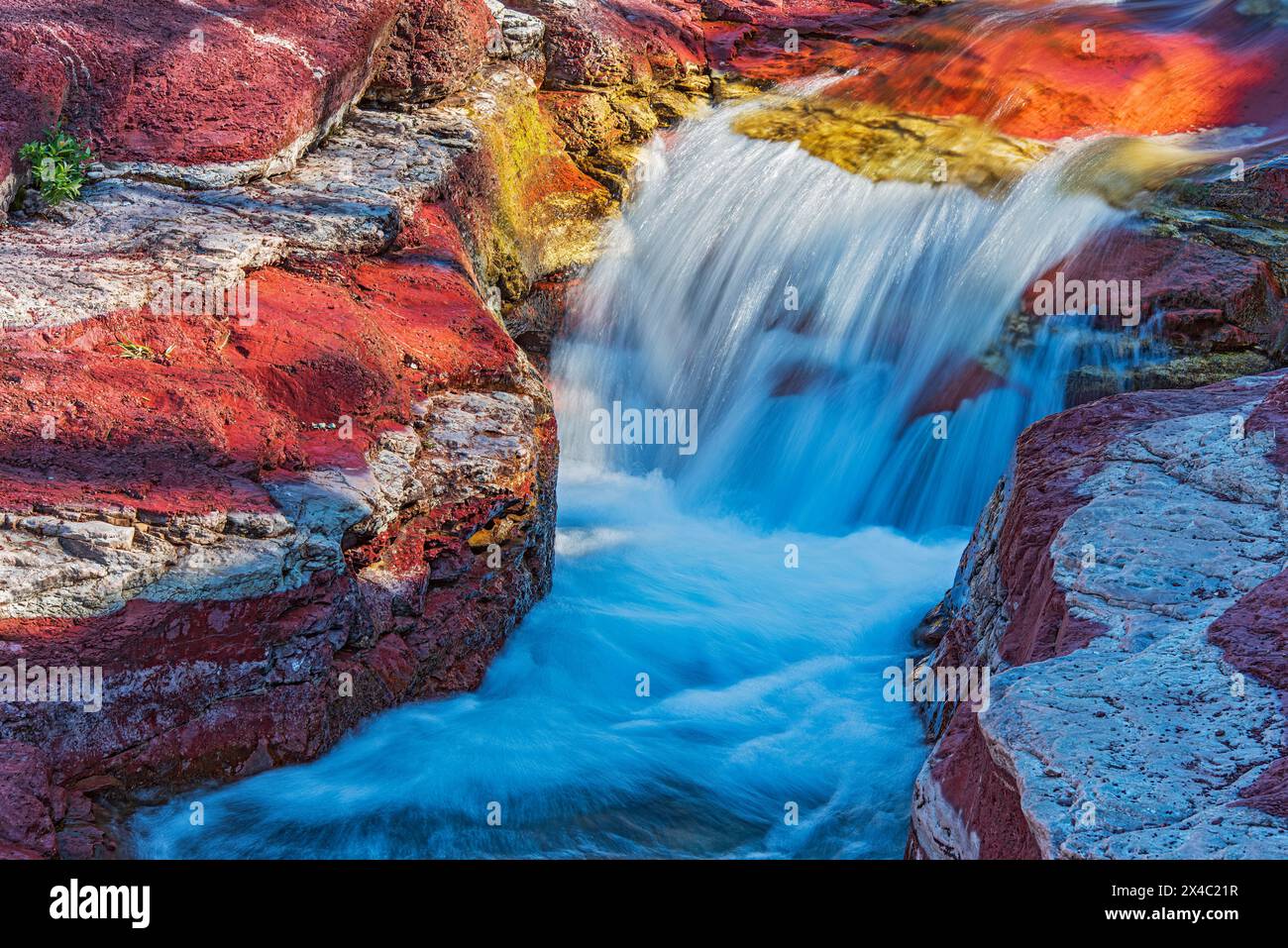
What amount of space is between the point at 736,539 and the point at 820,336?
1.72 meters

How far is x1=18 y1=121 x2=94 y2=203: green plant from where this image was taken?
593cm

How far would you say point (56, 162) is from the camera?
5996 millimetres

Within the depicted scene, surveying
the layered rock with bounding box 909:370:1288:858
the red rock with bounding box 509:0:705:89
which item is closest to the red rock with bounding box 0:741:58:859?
the layered rock with bounding box 909:370:1288:858

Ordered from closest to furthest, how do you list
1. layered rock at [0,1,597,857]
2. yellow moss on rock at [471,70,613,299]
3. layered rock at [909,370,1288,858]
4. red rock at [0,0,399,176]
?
layered rock at [909,370,1288,858], layered rock at [0,1,597,857], red rock at [0,0,399,176], yellow moss on rock at [471,70,613,299]

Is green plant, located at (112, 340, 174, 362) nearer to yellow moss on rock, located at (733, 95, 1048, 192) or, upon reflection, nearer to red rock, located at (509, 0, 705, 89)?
red rock, located at (509, 0, 705, 89)

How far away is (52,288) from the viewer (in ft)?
16.8

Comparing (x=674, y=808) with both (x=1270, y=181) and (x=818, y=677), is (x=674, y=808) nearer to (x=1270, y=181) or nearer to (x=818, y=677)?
(x=818, y=677)

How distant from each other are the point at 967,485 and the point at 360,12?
474cm

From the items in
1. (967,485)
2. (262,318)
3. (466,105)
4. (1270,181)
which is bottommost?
(967,485)

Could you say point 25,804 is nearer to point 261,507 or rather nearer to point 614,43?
point 261,507

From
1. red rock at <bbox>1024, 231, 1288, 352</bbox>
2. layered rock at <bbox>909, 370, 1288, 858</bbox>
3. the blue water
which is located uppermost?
red rock at <bbox>1024, 231, 1288, 352</bbox>

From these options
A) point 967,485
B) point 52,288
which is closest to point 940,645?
point 967,485

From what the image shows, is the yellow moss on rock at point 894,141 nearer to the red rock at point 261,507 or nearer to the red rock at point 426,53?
the red rock at point 426,53

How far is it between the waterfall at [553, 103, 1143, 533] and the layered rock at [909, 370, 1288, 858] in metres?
2.42
